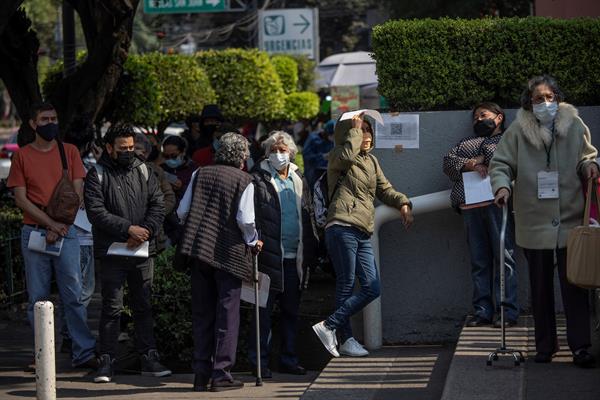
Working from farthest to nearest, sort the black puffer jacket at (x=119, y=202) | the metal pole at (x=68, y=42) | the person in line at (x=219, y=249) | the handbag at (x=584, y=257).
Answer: the metal pole at (x=68, y=42) → the black puffer jacket at (x=119, y=202) → the person in line at (x=219, y=249) → the handbag at (x=584, y=257)

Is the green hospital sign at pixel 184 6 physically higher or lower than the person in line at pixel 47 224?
higher

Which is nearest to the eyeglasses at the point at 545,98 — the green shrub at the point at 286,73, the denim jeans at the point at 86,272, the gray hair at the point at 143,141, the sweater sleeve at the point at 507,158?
the sweater sleeve at the point at 507,158

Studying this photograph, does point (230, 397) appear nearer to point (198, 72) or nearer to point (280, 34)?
point (198, 72)

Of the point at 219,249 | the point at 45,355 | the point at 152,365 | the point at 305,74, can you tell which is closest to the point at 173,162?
the point at 152,365

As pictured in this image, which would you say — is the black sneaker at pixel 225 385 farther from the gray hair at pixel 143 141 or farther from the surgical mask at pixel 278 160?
the gray hair at pixel 143 141

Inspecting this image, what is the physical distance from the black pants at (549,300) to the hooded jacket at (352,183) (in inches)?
60.9

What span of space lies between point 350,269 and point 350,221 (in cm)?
38

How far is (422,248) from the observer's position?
9.78 meters

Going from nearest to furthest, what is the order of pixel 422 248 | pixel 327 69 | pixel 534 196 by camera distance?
pixel 534 196, pixel 422 248, pixel 327 69

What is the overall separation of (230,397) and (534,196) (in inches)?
98.0

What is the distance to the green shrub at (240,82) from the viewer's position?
84.8ft

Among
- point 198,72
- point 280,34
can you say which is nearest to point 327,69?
point 280,34

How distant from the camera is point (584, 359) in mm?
7625

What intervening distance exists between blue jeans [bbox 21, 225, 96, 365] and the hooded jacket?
2.00 meters
